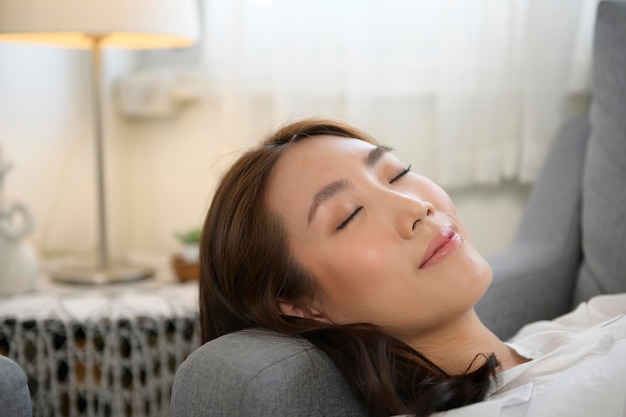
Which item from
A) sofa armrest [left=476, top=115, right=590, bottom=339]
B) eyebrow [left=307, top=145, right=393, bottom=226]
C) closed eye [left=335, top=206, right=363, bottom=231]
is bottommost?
sofa armrest [left=476, top=115, right=590, bottom=339]

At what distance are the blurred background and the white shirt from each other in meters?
0.83

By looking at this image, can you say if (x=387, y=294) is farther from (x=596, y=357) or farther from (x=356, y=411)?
(x=596, y=357)

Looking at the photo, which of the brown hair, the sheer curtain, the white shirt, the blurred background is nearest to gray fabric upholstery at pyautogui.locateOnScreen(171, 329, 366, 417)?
the brown hair

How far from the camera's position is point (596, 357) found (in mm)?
1003

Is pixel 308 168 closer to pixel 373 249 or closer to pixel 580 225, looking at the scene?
pixel 373 249

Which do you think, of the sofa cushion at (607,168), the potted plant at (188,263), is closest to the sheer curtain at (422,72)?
the sofa cushion at (607,168)

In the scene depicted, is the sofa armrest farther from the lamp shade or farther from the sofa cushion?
the lamp shade

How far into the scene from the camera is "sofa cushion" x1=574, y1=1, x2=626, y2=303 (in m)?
1.50

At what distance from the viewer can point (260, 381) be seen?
88 centimetres

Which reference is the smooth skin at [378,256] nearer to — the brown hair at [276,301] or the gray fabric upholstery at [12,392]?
the brown hair at [276,301]

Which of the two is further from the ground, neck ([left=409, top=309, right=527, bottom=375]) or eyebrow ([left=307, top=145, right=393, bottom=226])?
eyebrow ([left=307, top=145, right=393, bottom=226])

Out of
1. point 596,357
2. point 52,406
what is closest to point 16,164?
point 52,406

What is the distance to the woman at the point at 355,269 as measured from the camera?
3.34ft

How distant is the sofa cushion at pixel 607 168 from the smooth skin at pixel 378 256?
48 centimetres
